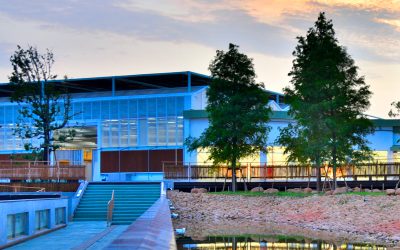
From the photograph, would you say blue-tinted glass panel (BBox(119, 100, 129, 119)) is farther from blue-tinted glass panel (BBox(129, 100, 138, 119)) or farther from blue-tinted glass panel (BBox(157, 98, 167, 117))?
blue-tinted glass panel (BBox(157, 98, 167, 117))

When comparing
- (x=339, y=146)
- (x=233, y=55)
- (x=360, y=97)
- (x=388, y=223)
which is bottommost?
(x=388, y=223)

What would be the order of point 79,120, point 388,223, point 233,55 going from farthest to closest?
1. point 79,120
2. point 233,55
3. point 388,223

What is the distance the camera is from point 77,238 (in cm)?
2892

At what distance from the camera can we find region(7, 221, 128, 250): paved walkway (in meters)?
25.2

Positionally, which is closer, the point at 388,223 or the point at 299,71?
the point at 388,223

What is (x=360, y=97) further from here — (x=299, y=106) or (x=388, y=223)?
(x=388, y=223)

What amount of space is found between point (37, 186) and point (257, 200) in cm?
1505

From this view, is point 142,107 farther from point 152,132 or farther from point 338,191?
point 338,191

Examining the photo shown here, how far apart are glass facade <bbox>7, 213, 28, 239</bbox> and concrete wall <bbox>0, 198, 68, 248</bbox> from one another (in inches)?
6.5

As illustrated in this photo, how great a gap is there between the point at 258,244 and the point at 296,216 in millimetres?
13907

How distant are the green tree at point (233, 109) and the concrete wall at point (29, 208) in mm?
17307

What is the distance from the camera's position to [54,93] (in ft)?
192

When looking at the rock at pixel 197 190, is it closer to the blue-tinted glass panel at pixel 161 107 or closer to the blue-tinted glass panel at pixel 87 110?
the blue-tinted glass panel at pixel 161 107

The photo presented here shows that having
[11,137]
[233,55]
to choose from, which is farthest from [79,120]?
[233,55]
